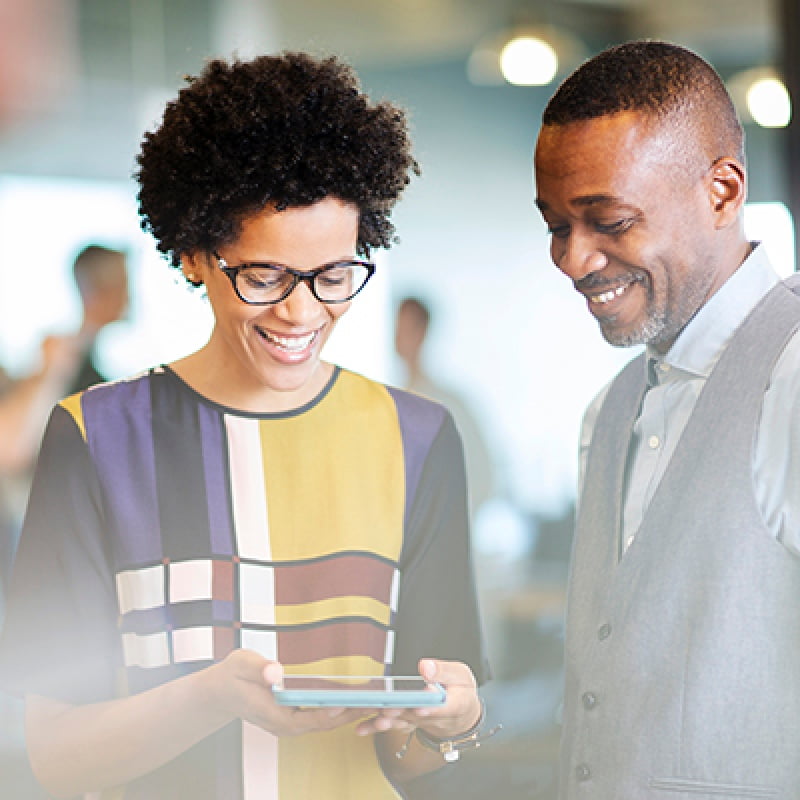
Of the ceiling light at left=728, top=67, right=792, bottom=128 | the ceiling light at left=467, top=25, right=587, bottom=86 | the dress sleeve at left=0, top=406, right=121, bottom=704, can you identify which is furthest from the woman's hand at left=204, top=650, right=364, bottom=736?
the ceiling light at left=728, top=67, right=792, bottom=128

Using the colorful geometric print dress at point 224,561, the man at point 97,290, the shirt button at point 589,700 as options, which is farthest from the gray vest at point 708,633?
the man at point 97,290

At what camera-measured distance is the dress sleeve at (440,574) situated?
1.75 meters

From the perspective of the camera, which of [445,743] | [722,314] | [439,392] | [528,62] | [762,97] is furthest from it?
[762,97]

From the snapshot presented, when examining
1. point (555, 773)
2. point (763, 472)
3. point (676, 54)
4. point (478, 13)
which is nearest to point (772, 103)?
point (478, 13)

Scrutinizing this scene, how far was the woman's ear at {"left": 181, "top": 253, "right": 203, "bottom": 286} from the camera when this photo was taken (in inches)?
64.0

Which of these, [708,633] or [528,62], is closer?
[708,633]

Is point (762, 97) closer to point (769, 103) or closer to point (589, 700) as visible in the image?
point (769, 103)

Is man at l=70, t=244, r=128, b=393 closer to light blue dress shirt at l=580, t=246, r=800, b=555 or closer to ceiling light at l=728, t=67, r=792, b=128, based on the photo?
light blue dress shirt at l=580, t=246, r=800, b=555

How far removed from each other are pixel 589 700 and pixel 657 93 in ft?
3.04

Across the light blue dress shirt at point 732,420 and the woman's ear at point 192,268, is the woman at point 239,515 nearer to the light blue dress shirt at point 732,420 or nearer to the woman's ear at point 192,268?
the woman's ear at point 192,268

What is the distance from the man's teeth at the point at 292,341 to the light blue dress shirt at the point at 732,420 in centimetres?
55

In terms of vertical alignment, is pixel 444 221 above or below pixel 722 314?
above

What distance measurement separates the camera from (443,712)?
5.25ft

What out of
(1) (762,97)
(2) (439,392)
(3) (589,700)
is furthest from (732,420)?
(1) (762,97)
